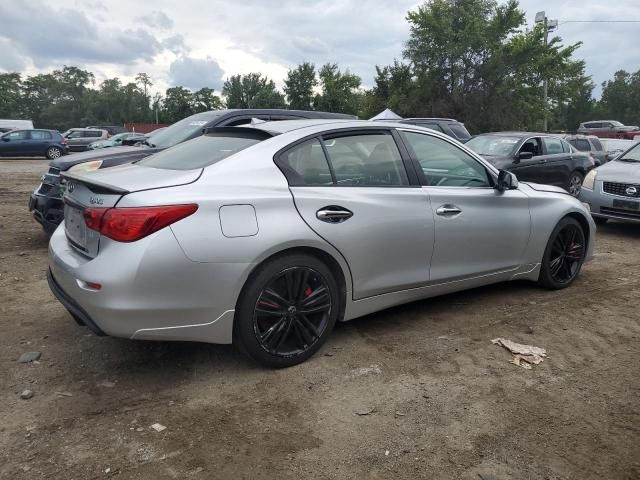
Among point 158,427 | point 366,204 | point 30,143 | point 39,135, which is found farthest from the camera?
point 39,135

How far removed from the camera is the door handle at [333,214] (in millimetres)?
3301

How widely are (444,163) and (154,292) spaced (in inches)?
95.4

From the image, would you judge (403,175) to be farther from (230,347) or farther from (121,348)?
(121,348)

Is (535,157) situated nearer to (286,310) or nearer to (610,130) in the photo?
(286,310)

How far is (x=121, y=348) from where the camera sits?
3.62m

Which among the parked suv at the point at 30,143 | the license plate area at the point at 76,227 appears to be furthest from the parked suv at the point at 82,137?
the license plate area at the point at 76,227

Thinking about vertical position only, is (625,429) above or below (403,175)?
below

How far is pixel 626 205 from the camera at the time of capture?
7.65 meters

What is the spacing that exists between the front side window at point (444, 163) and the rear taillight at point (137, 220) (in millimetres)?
1841

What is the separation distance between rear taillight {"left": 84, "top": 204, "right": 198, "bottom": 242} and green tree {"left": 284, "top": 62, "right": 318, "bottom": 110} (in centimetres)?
5509

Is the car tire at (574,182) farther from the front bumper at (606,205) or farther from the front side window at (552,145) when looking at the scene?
the front bumper at (606,205)

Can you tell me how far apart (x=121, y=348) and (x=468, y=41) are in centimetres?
3410

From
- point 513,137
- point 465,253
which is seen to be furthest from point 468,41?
point 465,253

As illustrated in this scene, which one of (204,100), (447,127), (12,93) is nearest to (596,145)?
(447,127)
